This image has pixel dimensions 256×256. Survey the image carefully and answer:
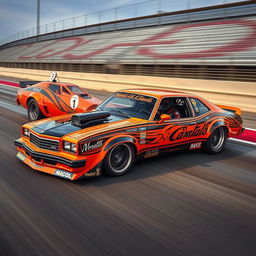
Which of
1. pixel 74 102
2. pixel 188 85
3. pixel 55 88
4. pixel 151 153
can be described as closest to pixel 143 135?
pixel 151 153

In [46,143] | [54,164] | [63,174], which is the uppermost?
[46,143]

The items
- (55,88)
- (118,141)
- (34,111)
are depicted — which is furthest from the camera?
(55,88)

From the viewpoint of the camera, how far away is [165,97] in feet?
18.3

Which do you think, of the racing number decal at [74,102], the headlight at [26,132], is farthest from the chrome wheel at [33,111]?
the headlight at [26,132]

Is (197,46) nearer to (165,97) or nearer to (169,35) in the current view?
(169,35)

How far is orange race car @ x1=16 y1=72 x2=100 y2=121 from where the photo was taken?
8.82 m

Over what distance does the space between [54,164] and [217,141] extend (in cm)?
377

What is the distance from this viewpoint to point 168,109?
563 centimetres

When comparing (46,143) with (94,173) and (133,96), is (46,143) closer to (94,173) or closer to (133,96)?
(94,173)

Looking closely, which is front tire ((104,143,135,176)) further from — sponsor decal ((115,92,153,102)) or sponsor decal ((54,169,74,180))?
sponsor decal ((115,92,153,102))

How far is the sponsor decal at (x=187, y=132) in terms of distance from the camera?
5503mm

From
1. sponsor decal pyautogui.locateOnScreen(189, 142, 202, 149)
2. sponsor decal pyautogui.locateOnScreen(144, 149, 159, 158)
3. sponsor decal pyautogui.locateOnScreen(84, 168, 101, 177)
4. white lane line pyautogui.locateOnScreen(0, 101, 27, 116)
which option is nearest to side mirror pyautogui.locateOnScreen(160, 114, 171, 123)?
sponsor decal pyautogui.locateOnScreen(144, 149, 159, 158)

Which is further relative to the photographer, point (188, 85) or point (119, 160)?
point (188, 85)

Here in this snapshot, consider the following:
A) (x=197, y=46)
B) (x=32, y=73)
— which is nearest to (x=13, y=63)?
(x=32, y=73)
